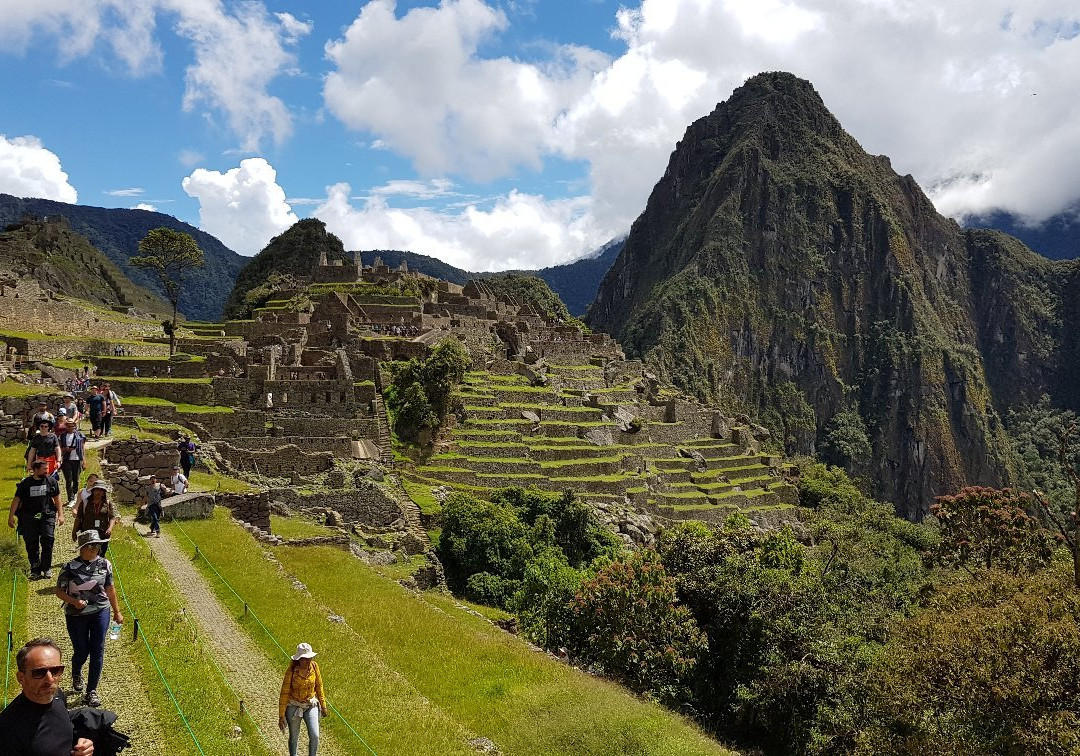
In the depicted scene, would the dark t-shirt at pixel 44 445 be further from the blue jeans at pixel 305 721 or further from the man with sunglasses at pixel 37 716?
the man with sunglasses at pixel 37 716

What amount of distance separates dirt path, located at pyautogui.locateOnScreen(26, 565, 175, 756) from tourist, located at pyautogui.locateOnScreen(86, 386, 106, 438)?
10.4 m

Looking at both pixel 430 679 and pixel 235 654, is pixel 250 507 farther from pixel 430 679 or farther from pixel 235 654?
pixel 235 654

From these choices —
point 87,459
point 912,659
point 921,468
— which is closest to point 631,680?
point 912,659

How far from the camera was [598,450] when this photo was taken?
41.9 meters

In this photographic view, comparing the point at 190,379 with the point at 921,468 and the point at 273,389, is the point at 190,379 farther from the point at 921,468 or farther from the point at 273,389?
the point at 921,468

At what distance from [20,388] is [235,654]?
16.5 m

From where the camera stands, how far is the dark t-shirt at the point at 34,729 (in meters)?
4.66

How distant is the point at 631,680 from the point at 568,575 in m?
7.13

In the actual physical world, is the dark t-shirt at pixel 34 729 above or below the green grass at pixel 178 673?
above

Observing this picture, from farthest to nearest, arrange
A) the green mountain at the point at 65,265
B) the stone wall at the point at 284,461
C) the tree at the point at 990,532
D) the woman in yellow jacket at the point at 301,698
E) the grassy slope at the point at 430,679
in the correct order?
the green mountain at the point at 65,265
the stone wall at the point at 284,461
the tree at the point at 990,532
the grassy slope at the point at 430,679
the woman in yellow jacket at the point at 301,698

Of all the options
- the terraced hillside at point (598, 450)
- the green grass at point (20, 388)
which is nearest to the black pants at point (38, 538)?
the green grass at point (20, 388)

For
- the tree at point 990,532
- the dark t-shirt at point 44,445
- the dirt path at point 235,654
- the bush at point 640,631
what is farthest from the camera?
the tree at point 990,532

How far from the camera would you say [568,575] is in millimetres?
25406

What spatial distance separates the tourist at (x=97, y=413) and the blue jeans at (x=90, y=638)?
13.8m
